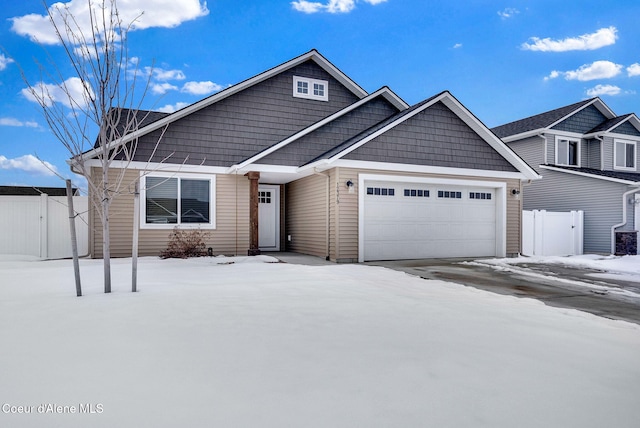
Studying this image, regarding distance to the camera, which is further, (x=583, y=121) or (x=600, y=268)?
(x=583, y=121)

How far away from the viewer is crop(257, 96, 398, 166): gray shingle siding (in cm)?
1184

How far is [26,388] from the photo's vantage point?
2.53 meters

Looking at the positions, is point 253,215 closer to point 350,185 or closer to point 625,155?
point 350,185

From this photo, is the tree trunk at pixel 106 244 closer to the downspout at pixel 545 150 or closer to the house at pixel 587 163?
the house at pixel 587 163

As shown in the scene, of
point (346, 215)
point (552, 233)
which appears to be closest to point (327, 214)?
point (346, 215)

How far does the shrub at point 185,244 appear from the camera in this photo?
10.8 meters

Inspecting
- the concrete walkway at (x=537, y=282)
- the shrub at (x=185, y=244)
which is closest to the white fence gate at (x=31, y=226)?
the shrub at (x=185, y=244)

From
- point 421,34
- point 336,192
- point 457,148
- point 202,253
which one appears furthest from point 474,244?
point 421,34

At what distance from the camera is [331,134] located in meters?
12.7

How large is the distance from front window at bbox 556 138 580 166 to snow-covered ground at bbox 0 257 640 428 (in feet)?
53.7

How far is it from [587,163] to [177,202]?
19.3 meters

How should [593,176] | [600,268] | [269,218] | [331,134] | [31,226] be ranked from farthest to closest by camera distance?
1. [593,176]
2. [269,218]
3. [331,134]
4. [31,226]
5. [600,268]

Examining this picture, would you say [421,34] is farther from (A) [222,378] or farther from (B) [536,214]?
(A) [222,378]

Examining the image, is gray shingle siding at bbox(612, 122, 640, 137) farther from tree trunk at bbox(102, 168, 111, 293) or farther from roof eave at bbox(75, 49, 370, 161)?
tree trunk at bbox(102, 168, 111, 293)
